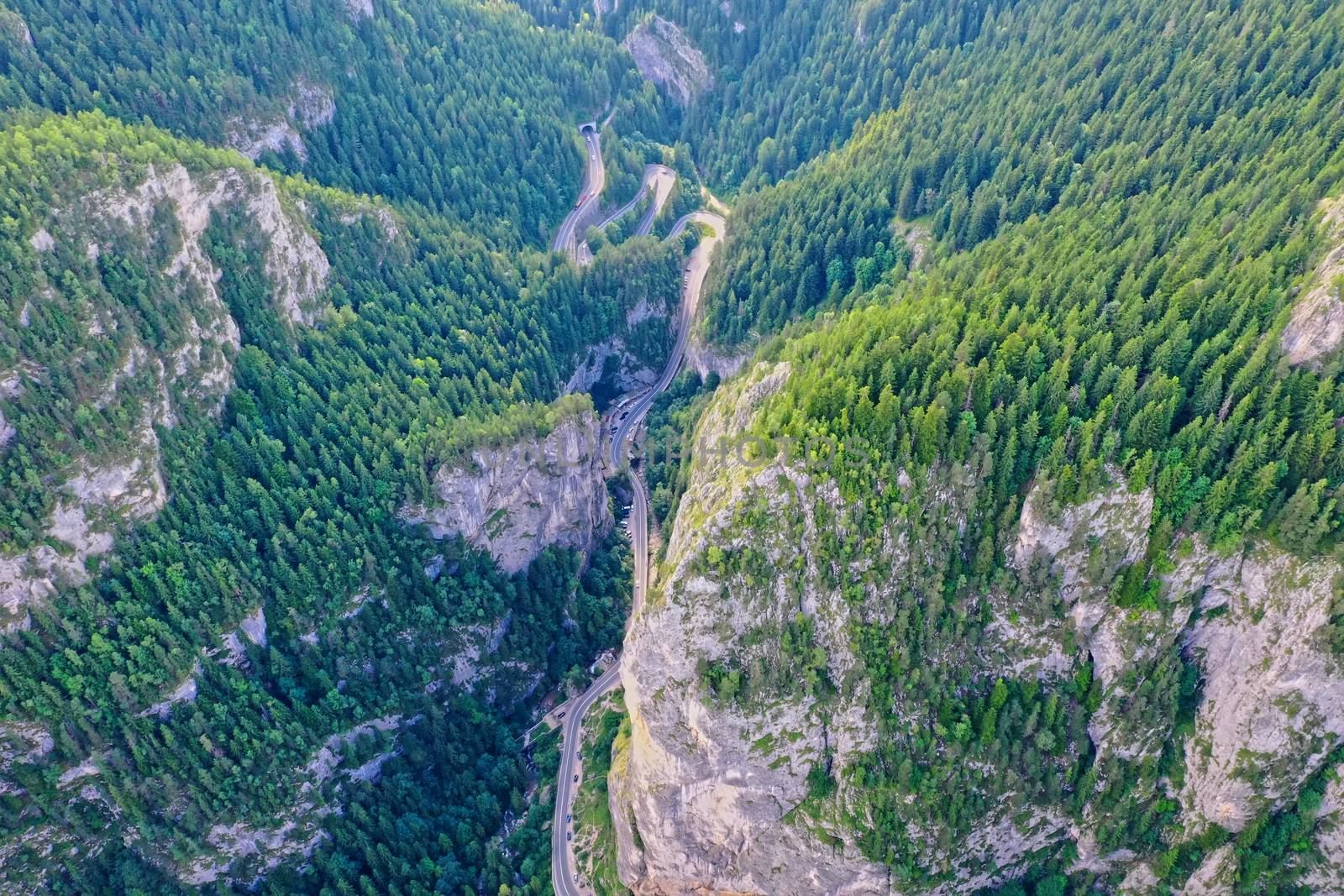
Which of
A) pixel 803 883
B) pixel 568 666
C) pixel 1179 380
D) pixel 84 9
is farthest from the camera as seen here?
pixel 84 9

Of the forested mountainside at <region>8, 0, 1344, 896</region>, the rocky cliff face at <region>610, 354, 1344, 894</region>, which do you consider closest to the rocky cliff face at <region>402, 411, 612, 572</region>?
the forested mountainside at <region>8, 0, 1344, 896</region>

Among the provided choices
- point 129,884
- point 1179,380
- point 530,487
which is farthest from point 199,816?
point 1179,380

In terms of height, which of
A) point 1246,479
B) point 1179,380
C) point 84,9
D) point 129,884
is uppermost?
point 84,9

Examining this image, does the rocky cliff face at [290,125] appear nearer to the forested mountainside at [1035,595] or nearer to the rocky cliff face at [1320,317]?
the forested mountainside at [1035,595]

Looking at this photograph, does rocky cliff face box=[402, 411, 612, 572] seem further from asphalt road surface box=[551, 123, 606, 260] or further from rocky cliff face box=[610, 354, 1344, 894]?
asphalt road surface box=[551, 123, 606, 260]

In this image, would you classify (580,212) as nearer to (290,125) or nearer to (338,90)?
(338,90)

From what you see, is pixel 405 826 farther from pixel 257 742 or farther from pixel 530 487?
pixel 530 487

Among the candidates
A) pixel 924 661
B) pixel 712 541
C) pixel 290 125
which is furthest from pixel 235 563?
pixel 290 125

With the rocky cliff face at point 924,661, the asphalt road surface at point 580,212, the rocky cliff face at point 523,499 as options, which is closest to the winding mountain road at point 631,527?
the asphalt road surface at point 580,212
